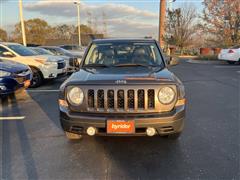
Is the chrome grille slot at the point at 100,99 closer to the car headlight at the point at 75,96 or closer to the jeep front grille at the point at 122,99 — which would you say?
the jeep front grille at the point at 122,99

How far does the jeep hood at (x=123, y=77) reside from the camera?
2998mm

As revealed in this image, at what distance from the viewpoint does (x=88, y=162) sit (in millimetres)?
3121

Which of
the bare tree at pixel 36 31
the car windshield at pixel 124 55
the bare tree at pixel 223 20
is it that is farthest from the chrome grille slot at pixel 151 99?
the bare tree at pixel 36 31

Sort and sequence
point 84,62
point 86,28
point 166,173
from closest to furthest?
point 166,173, point 84,62, point 86,28

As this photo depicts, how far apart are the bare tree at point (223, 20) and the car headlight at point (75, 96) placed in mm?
21429

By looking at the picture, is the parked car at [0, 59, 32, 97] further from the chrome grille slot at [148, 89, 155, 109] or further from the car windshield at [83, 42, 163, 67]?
the chrome grille slot at [148, 89, 155, 109]

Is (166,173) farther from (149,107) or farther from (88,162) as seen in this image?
(88,162)

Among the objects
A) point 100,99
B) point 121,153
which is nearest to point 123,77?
point 100,99

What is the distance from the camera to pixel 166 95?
9.91 ft

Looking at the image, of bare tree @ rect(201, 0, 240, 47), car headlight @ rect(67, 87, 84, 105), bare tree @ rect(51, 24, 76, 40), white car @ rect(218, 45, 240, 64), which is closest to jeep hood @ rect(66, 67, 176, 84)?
car headlight @ rect(67, 87, 84, 105)

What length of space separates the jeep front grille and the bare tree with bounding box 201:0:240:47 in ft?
69.2

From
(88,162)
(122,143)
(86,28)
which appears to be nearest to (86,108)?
(88,162)

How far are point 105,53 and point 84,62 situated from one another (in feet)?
1.48

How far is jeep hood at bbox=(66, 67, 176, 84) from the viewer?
3.00 m
